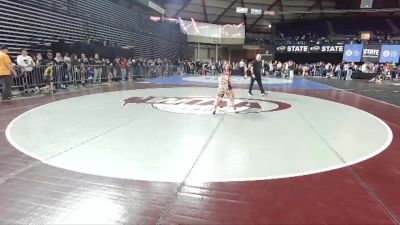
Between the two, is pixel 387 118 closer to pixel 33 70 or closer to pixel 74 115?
pixel 74 115

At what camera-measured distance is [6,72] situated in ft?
35.2

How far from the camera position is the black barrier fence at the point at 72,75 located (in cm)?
1227

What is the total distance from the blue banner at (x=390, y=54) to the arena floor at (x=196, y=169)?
25.9 meters

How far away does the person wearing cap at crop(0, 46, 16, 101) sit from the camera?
10633 mm

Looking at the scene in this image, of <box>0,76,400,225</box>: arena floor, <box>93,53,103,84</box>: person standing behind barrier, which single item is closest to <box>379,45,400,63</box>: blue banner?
<box>0,76,400,225</box>: arena floor

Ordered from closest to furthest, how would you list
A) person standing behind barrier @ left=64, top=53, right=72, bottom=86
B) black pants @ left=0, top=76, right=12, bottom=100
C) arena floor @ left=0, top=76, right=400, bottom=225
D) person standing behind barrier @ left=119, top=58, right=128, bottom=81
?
arena floor @ left=0, top=76, right=400, bottom=225 < black pants @ left=0, top=76, right=12, bottom=100 < person standing behind barrier @ left=64, top=53, right=72, bottom=86 < person standing behind barrier @ left=119, top=58, right=128, bottom=81

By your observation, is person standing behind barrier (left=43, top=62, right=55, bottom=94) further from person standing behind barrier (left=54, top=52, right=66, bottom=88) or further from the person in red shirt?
the person in red shirt

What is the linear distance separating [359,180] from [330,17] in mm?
44096

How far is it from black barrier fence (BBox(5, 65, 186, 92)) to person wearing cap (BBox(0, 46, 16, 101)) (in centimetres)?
96

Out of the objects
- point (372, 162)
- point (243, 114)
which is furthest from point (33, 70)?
point (372, 162)

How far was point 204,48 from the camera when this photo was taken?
47750mm

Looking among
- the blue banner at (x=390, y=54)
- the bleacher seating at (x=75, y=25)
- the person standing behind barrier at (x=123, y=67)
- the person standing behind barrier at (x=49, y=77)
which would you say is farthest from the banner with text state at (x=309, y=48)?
the person standing behind barrier at (x=49, y=77)

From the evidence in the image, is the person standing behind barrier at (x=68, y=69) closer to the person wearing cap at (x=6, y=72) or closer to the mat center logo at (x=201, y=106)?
the person wearing cap at (x=6, y=72)

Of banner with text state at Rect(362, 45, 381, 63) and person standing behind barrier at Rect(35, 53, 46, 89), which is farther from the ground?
banner with text state at Rect(362, 45, 381, 63)
